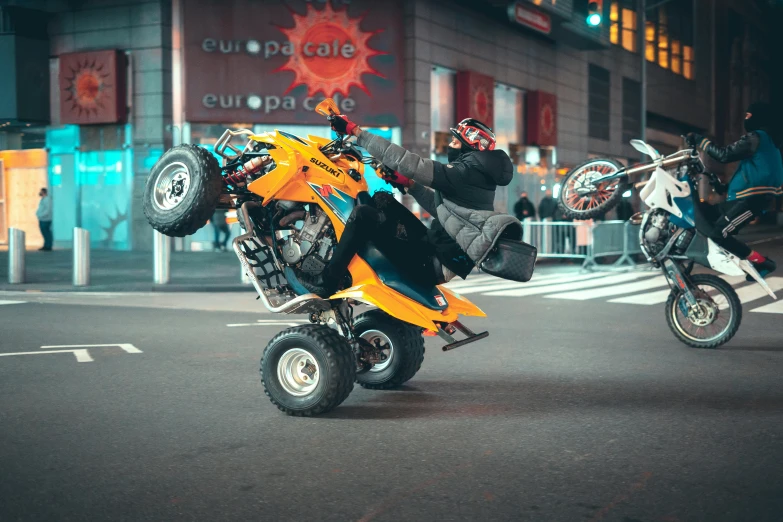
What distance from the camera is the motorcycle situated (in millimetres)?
8938

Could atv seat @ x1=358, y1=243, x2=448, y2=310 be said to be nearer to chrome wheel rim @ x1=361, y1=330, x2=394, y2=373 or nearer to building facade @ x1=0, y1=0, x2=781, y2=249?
chrome wheel rim @ x1=361, y1=330, x2=394, y2=373

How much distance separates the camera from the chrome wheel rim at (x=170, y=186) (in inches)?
250

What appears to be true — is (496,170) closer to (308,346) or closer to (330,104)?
(330,104)

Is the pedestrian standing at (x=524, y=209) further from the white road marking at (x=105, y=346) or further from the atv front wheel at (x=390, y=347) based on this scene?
the atv front wheel at (x=390, y=347)

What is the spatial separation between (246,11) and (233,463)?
24042 millimetres

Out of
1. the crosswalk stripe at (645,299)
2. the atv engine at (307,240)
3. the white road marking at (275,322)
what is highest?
the atv engine at (307,240)

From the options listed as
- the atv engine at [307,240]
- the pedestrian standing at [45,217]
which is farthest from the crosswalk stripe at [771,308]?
the pedestrian standing at [45,217]

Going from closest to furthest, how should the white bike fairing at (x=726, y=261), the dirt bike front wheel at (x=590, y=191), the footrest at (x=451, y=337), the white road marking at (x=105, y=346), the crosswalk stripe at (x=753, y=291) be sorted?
1. the footrest at (x=451, y=337)
2. the white road marking at (x=105, y=346)
3. the white bike fairing at (x=726, y=261)
4. the dirt bike front wheel at (x=590, y=191)
5. the crosswalk stripe at (x=753, y=291)

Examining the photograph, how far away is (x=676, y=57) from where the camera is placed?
52.6 metres

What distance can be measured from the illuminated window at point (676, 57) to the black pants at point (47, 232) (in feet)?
122

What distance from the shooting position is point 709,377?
7.41 m

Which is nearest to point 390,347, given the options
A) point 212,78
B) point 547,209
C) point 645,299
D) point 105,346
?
point 105,346

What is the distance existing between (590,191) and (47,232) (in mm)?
21624

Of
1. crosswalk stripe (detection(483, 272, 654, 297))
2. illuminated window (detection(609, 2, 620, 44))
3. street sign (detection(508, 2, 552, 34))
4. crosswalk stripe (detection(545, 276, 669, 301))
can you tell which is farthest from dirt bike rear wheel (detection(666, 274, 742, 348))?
illuminated window (detection(609, 2, 620, 44))
